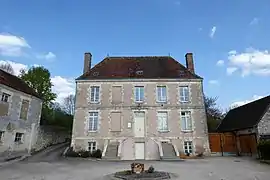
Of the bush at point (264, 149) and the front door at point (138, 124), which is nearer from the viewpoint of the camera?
the bush at point (264, 149)

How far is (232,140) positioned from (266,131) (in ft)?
10.3

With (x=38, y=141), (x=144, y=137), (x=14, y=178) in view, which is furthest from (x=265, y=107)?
(x=38, y=141)

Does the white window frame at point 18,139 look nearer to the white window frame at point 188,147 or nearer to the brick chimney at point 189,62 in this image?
the white window frame at point 188,147

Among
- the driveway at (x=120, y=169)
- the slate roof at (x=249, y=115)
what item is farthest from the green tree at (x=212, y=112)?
the driveway at (x=120, y=169)

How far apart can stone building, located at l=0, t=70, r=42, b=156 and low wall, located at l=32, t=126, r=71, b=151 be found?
3.24ft

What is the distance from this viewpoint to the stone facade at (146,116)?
54.6 ft

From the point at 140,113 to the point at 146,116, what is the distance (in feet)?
1.82

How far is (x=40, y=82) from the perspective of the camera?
2459 centimetres

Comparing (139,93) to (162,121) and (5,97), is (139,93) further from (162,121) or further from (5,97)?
(5,97)

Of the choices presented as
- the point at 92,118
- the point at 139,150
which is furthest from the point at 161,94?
the point at 92,118

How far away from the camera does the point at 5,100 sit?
14.9 metres

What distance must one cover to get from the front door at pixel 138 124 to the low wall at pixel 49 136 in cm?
845

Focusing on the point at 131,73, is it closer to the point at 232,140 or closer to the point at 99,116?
the point at 99,116

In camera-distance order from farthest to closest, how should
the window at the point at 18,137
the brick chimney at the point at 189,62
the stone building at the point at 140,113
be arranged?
the brick chimney at the point at 189,62, the stone building at the point at 140,113, the window at the point at 18,137
